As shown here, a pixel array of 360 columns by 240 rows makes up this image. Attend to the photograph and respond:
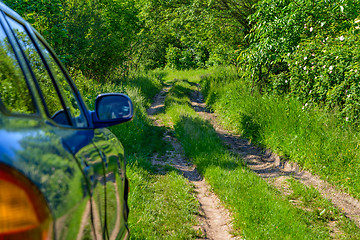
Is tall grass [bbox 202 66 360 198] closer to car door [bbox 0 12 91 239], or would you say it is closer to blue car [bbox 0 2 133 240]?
blue car [bbox 0 2 133 240]

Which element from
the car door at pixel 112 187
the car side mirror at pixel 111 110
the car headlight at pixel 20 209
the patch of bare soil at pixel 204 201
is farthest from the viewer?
the patch of bare soil at pixel 204 201

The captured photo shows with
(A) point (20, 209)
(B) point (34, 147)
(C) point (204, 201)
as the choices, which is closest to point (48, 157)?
(B) point (34, 147)

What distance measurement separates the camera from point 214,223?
4934 millimetres

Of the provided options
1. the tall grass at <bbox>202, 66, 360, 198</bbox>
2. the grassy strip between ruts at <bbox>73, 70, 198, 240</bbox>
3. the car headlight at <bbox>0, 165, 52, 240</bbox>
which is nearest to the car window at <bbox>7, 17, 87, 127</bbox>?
the car headlight at <bbox>0, 165, 52, 240</bbox>

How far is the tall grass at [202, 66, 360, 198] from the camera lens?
620 cm

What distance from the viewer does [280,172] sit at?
723 cm

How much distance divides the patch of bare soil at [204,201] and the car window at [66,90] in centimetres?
292

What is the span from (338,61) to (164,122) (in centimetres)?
626

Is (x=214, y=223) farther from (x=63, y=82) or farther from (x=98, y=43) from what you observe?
(x=98, y=43)

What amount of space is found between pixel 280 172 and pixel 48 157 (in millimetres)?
6733

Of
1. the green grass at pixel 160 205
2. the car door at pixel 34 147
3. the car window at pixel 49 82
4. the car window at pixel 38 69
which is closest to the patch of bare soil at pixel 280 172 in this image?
the green grass at pixel 160 205

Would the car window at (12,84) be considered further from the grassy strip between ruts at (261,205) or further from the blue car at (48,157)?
the grassy strip between ruts at (261,205)

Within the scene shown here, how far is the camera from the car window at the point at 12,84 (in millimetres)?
1272

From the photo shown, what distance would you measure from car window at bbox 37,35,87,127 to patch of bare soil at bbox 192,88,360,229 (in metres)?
4.09
